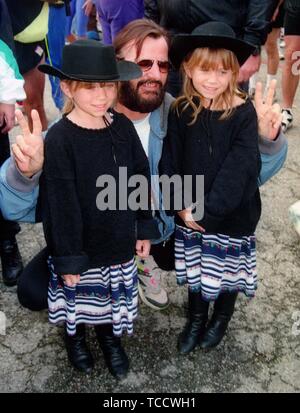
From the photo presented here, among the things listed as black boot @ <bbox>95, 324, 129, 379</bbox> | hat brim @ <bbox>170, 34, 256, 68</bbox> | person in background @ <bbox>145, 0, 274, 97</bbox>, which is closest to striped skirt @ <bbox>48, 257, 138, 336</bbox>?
black boot @ <bbox>95, 324, 129, 379</bbox>

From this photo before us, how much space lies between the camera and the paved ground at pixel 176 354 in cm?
212

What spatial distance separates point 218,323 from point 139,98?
1.15 m

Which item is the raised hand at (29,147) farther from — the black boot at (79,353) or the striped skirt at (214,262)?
the black boot at (79,353)

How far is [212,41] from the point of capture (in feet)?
5.80

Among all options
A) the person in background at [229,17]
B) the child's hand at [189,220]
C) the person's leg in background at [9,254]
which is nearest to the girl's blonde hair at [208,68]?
the child's hand at [189,220]

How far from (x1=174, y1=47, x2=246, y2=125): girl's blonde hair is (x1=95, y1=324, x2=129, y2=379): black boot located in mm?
1014

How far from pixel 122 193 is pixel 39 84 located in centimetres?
208

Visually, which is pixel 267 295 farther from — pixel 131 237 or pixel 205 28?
pixel 205 28

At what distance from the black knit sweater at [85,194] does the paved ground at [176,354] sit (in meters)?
0.63

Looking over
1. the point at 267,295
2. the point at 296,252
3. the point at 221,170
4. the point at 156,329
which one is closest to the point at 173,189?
the point at 221,170

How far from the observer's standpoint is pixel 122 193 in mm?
1812

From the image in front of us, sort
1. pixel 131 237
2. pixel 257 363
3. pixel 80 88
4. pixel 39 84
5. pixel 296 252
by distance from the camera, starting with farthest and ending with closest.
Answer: pixel 39 84, pixel 296 252, pixel 257 363, pixel 131 237, pixel 80 88

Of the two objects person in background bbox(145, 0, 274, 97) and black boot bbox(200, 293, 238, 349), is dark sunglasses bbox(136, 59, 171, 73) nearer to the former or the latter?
person in background bbox(145, 0, 274, 97)

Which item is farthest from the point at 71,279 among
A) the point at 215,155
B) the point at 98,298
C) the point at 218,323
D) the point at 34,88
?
the point at 34,88
